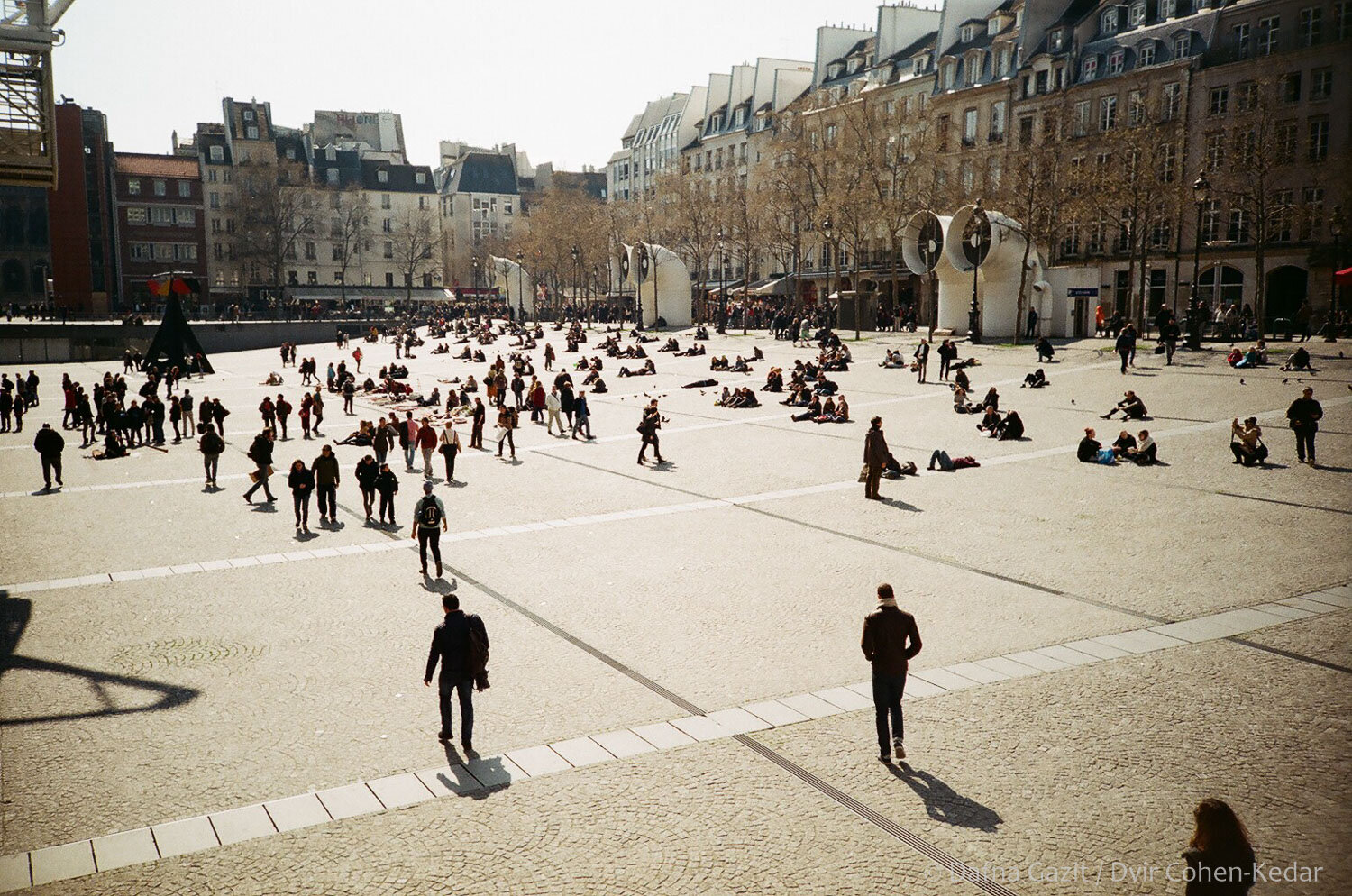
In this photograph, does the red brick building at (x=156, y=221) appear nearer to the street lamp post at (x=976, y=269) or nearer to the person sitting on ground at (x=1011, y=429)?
the street lamp post at (x=976, y=269)

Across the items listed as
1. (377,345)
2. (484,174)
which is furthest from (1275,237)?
(484,174)

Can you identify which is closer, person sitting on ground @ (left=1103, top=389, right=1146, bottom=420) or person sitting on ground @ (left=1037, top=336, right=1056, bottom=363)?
person sitting on ground @ (left=1103, top=389, right=1146, bottom=420)

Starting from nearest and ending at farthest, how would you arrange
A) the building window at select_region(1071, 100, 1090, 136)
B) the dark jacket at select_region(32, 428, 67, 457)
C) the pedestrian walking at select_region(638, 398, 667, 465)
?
the dark jacket at select_region(32, 428, 67, 457) → the pedestrian walking at select_region(638, 398, 667, 465) → the building window at select_region(1071, 100, 1090, 136)

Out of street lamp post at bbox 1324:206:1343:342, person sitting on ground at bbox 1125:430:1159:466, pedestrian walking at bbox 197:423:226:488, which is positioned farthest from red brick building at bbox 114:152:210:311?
person sitting on ground at bbox 1125:430:1159:466

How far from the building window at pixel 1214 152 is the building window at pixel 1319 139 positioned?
14.4 ft

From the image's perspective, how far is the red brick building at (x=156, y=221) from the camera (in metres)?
89.9

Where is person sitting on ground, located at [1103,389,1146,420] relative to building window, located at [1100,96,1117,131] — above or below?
below

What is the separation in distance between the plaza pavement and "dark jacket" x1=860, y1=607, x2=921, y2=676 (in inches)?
30.9

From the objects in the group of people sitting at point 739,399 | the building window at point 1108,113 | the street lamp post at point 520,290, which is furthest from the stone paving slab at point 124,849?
the street lamp post at point 520,290

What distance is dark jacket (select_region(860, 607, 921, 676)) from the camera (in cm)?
768

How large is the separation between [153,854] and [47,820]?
1086mm

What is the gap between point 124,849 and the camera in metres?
6.63

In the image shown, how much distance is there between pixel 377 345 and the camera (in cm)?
6650

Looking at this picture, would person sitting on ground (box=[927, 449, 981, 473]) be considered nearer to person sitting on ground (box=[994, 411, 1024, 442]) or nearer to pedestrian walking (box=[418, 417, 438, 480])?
person sitting on ground (box=[994, 411, 1024, 442])
